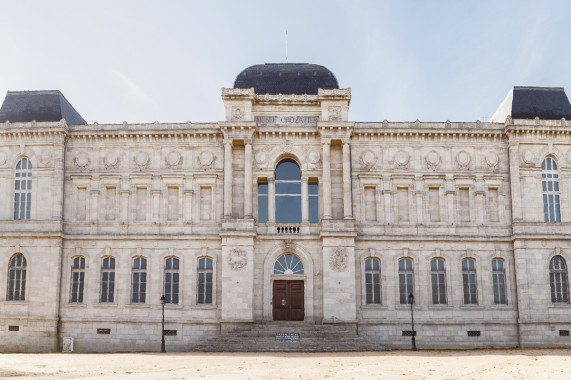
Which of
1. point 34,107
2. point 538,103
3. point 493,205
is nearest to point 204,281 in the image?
point 34,107

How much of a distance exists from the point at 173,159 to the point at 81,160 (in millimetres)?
5604

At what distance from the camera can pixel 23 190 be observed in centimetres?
4241

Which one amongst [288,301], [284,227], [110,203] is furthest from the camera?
[110,203]

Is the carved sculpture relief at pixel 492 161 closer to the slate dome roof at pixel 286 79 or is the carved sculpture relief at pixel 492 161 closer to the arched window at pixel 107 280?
the slate dome roof at pixel 286 79

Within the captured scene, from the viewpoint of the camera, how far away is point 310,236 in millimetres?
41406

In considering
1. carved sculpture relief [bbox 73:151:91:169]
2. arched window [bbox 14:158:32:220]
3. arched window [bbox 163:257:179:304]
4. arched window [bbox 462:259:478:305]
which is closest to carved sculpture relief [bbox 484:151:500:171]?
arched window [bbox 462:259:478:305]

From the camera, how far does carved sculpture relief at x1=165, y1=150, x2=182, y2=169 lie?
141 ft

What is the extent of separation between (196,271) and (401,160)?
14.0 metres

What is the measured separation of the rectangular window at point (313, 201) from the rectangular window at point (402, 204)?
4.88 meters

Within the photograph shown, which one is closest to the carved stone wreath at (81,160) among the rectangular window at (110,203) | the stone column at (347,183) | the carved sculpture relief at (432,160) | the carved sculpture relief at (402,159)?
the rectangular window at (110,203)

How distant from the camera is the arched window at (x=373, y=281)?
41.6 meters

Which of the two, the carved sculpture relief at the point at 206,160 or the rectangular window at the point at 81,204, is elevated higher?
the carved sculpture relief at the point at 206,160

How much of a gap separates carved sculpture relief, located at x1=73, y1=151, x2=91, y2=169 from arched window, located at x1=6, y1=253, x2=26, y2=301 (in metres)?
6.30

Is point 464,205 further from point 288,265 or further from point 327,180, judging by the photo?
point 288,265
